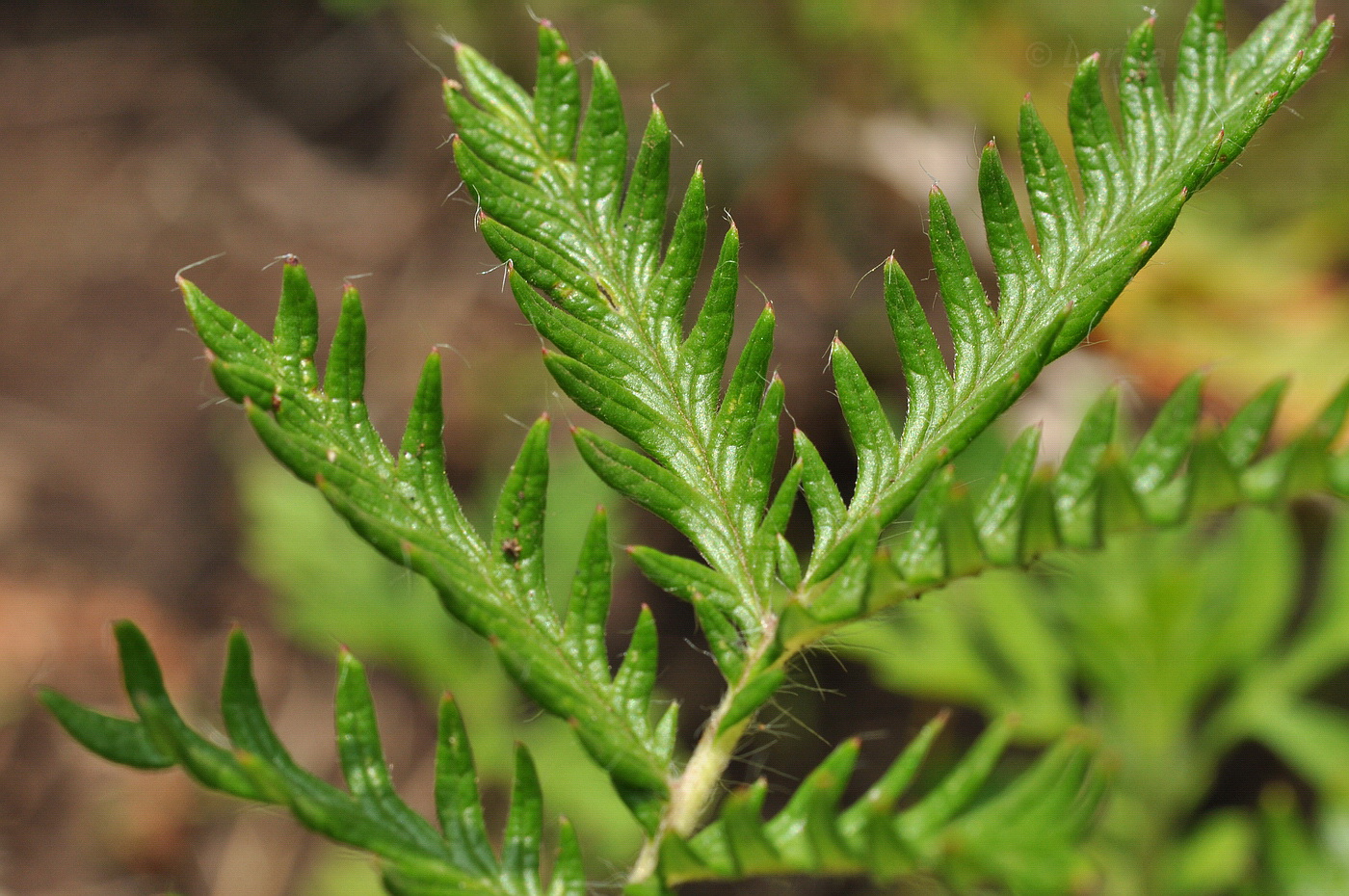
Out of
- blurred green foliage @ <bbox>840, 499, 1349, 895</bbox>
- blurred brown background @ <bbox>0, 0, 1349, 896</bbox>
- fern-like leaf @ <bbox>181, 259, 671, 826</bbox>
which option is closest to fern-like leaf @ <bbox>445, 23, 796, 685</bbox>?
fern-like leaf @ <bbox>181, 259, 671, 826</bbox>

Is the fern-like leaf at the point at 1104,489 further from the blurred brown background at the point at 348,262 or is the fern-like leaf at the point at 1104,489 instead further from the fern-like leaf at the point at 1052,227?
the blurred brown background at the point at 348,262

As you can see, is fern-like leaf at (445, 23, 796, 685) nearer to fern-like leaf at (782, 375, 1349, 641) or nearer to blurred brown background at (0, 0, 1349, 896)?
fern-like leaf at (782, 375, 1349, 641)

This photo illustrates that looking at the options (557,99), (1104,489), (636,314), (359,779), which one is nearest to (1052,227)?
(1104,489)

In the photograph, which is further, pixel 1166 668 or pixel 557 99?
pixel 1166 668

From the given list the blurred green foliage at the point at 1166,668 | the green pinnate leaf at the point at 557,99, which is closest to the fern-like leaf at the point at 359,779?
the green pinnate leaf at the point at 557,99

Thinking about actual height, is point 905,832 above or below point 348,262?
below

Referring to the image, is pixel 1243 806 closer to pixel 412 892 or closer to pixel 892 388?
pixel 892 388

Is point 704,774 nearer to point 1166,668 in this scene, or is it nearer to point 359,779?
point 359,779
